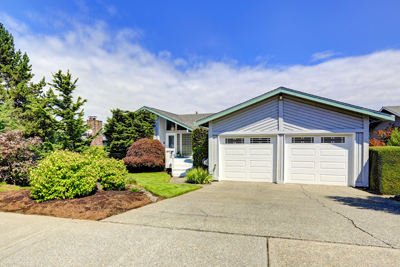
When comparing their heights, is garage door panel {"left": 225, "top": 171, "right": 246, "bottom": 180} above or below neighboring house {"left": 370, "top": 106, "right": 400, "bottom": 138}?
below

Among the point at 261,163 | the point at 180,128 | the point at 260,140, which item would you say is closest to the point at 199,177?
the point at 261,163

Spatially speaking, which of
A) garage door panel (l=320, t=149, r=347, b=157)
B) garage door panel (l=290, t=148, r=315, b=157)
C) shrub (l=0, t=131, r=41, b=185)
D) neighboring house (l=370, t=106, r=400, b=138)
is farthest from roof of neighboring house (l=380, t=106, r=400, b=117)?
shrub (l=0, t=131, r=41, b=185)

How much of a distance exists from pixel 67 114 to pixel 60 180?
8.10 meters

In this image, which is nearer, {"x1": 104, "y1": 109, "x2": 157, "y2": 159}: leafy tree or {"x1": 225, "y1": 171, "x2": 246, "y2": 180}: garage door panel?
{"x1": 225, "y1": 171, "x2": 246, "y2": 180}: garage door panel

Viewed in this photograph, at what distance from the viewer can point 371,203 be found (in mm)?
6148

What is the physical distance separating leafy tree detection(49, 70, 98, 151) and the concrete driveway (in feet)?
26.9

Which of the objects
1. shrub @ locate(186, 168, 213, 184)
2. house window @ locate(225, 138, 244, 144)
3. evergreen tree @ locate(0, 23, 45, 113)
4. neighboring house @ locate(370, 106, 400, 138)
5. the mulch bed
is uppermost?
evergreen tree @ locate(0, 23, 45, 113)

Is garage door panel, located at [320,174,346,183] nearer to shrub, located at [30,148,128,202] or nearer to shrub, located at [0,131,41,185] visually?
shrub, located at [30,148,128,202]

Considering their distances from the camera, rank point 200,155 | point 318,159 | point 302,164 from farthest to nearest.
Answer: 1. point 200,155
2. point 302,164
3. point 318,159

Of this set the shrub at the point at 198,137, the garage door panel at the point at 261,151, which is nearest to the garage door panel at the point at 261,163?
the garage door panel at the point at 261,151

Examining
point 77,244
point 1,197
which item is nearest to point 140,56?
point 1,197

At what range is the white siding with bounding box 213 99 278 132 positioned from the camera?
398 inches

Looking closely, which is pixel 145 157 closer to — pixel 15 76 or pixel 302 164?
pixel 302 164

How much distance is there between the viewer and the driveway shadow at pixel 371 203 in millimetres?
5438
